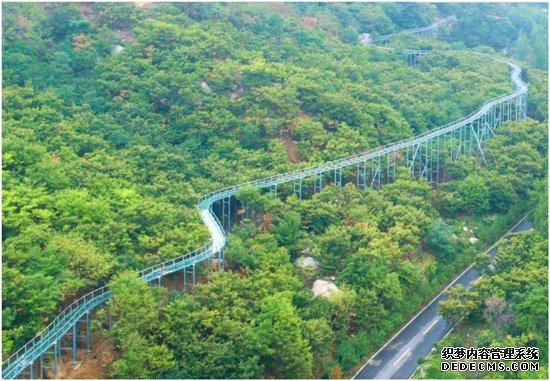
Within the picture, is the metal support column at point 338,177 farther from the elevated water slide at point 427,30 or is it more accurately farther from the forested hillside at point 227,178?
the elevated water slide at point 427,30

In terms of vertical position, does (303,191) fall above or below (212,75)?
below

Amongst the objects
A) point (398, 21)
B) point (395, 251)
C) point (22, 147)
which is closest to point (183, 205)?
point (22, 147)

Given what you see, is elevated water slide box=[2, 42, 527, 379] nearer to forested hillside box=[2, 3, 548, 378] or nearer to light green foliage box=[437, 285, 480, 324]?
forested hillside box=[2, 3, 548, 378]

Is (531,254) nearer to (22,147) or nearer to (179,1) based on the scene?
(22,147)

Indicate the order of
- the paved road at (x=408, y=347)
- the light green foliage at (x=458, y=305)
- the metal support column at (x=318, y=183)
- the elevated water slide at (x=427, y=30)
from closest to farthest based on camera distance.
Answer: the paved road at (x=408, y=347), the light green foliage at (x=458, y=305), the metal support column at (x=318, y=183), the elevated water slide at (x=427, y=30)

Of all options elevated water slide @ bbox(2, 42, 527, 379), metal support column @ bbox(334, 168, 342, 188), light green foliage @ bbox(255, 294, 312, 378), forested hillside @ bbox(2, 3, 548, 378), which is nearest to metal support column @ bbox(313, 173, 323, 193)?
elevated water slide @ bbox(2, 42, 527, 379)

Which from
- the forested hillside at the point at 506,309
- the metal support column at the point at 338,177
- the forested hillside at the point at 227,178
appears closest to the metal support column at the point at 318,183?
the metal support column at the point at 338,177

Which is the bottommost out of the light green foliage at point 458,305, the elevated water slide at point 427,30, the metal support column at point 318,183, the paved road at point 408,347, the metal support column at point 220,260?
the paved road at point 408,347
